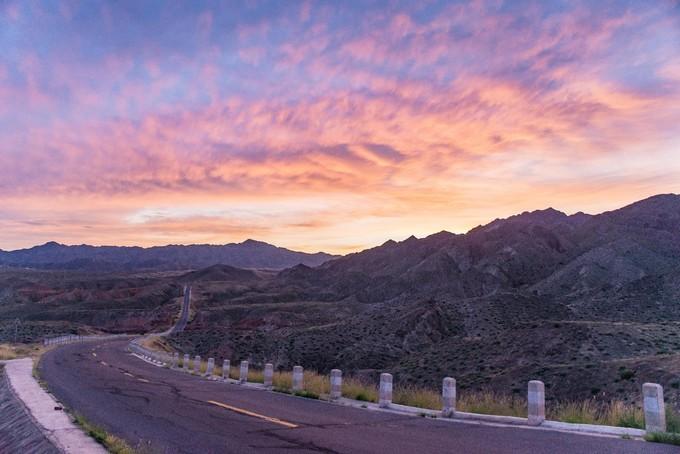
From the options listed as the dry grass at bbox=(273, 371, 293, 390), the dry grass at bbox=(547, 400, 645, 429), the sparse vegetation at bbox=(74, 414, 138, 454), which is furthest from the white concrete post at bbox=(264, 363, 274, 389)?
the dry grass at bbox=(547, 400, 645, 429)

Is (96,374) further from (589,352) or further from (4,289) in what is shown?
(4,289)

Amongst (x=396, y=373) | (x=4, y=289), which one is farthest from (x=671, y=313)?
(x=4, y=289)

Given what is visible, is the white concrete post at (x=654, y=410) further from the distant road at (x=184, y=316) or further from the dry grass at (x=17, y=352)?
the distant road at (x=184, y=316)

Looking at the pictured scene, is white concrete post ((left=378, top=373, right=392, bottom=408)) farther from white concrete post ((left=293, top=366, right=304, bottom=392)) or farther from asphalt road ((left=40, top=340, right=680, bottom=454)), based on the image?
white concrete post ((left=293, top=366, right=304, bottom=392))

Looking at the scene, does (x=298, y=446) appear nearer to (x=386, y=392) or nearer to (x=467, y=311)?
(x=386, y=392)

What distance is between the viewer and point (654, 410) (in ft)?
30.3

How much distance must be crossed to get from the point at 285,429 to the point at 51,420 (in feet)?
16.3

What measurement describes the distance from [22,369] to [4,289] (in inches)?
6072

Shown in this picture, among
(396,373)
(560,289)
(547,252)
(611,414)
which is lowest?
(396,373)

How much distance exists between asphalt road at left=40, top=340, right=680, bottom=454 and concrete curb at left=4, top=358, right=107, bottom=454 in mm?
710

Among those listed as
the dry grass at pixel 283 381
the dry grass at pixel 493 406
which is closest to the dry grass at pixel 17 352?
the dry grass at pixel 283 381

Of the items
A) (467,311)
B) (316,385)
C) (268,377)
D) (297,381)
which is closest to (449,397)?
(297,381)

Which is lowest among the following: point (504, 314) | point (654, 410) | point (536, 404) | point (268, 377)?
point (268, 377)

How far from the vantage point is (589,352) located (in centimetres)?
4366
